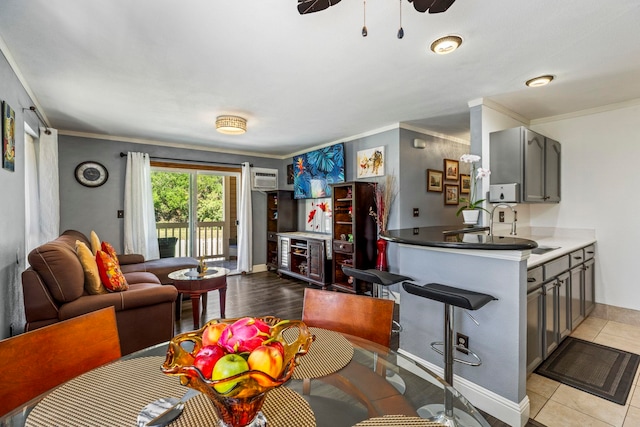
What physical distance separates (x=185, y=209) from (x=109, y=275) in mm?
3130

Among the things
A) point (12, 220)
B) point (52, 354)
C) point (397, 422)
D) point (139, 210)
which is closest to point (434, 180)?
point (397, 422)

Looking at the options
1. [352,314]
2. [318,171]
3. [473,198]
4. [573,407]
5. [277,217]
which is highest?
[318,171]

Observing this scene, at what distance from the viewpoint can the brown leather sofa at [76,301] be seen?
193cm

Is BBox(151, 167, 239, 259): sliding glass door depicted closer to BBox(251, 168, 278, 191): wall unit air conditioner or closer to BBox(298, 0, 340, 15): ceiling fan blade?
BBox(251, 168, 278, 191): wall unit air conditioner

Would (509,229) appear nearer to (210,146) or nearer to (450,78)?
(450,78)

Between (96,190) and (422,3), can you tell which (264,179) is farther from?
(422,3)

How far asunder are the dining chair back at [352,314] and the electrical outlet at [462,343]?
88 cm

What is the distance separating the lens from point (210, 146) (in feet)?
17.3

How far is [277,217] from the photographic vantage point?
578cm

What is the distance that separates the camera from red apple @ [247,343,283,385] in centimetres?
60

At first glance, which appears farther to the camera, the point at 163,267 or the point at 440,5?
the point at 163,267

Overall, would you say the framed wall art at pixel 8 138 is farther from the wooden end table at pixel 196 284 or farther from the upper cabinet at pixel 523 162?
the upper cabinet at pixel 523 162

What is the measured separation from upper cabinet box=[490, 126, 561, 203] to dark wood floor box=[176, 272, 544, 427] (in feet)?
6.41

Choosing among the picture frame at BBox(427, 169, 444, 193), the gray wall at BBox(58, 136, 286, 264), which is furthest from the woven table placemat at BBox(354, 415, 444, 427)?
the gray wall at BBox(58, 136, 286, 264)
